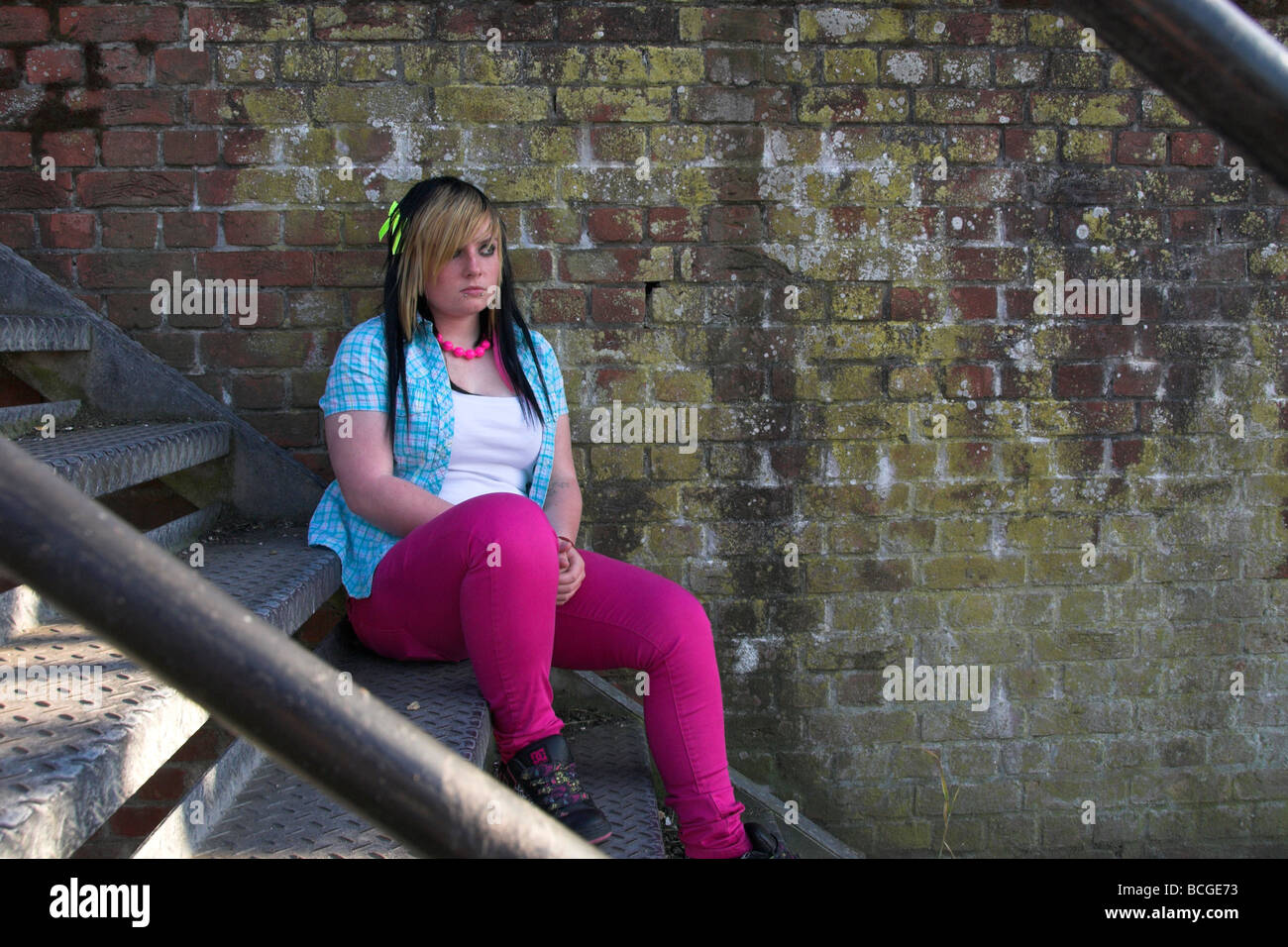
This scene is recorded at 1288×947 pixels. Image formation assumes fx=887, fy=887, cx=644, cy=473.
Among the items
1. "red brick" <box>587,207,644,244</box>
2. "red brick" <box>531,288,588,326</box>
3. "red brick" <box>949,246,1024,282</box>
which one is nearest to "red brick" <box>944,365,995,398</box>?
"red brick" <box>949,246,1024,282</box>

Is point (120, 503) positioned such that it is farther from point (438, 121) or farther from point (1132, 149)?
point (1132, 149)

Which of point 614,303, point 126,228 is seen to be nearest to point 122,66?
point 126,228

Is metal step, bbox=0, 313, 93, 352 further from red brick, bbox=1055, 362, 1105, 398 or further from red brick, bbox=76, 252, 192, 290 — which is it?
red brick, bbox=1055, 362, 1105, 398

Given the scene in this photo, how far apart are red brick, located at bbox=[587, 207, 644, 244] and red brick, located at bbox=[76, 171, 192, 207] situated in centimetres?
110

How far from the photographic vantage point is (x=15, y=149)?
238 cm

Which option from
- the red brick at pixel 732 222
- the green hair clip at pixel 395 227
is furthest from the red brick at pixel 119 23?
the red brick at pixel 732 222

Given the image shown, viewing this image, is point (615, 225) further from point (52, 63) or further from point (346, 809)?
point (346, 809)

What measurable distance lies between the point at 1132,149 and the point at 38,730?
9.76 feet

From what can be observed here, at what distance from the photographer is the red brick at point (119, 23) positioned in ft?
7.72

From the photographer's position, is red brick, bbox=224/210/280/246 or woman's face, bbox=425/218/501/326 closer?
woman's face, bbox=425/218/501/326

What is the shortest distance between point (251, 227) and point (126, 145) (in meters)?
0.38

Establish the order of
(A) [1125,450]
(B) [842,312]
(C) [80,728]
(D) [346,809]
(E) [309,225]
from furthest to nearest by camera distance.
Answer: (A) [1125,450] < (B) [842,312] < (E) [309,225] < (C) [80,728] < (D) [346,809]

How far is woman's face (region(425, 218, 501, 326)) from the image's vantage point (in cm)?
207

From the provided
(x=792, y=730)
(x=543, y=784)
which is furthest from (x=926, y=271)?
(x=543, y=784)
